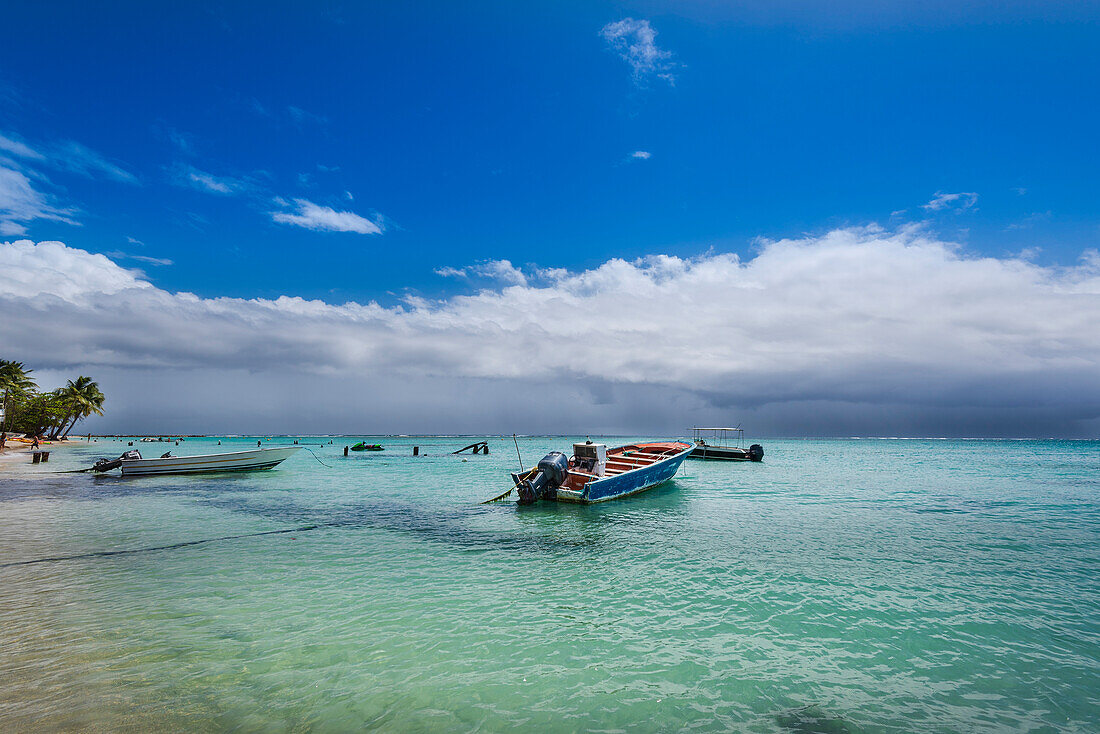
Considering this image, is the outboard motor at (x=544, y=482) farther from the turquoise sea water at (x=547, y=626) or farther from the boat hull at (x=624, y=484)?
the turquoise sea water at (x=547, y=626)

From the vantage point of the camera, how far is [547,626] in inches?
367

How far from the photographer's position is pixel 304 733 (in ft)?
18.9

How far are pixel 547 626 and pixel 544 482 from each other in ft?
50.6

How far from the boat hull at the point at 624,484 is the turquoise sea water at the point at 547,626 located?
162 inches

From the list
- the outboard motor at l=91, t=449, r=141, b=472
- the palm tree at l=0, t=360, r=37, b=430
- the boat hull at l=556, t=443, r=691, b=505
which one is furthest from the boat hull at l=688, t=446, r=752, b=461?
the palm tree at l=0, t=360, r=37, b=430

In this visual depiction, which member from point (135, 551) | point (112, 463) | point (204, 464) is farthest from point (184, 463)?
point (135, 551)

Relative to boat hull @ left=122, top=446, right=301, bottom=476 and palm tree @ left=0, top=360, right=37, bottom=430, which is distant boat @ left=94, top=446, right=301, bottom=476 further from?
palm tree @ left=0, top=360, right=37, bottom=430

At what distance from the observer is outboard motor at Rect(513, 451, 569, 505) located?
24.3 m

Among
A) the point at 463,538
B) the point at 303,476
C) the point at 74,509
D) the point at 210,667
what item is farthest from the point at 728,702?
the point at 303,476

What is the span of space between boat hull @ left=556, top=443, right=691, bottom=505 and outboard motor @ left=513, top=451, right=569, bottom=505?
0.52m

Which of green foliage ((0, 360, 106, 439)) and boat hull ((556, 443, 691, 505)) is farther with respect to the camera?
green foliage ((0, 360, 106, 439))

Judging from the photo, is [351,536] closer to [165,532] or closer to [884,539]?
[165,532]

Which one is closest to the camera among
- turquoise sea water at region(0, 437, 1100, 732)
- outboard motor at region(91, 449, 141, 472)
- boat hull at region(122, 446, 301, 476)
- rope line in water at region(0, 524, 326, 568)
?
turquoise sea water at region(0, 437, 1100, 732)

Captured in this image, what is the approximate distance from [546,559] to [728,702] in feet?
27.7
